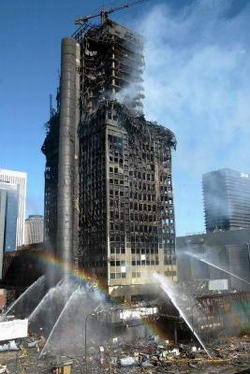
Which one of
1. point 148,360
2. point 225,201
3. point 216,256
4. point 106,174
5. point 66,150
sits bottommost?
point 148,360

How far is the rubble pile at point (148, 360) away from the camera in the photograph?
4512 cm

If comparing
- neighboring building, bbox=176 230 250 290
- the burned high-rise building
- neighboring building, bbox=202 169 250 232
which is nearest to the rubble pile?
the burned high-rise building

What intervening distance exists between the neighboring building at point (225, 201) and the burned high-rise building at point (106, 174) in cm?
6845

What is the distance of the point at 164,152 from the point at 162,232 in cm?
2428

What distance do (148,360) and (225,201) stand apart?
5162 inches

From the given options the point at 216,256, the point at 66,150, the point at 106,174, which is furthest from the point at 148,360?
the point at 216,256

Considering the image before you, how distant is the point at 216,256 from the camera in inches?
5005

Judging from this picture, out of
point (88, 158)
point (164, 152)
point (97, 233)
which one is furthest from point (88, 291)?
point (164, 152)

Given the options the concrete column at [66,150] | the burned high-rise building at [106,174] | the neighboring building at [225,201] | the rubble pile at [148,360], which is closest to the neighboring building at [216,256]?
the burned high-rise building at [106,174]

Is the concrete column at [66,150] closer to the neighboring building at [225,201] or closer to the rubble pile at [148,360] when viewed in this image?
the rubble pile at [148,360]

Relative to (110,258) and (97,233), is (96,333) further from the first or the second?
(97,233)

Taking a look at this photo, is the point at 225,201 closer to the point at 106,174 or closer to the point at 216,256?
the point at 216,256

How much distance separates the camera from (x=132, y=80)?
121 m

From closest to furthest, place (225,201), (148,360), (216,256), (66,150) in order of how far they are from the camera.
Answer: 1. (148,360)
2. (66,150)
3. (216,256)
4. (225,201)
